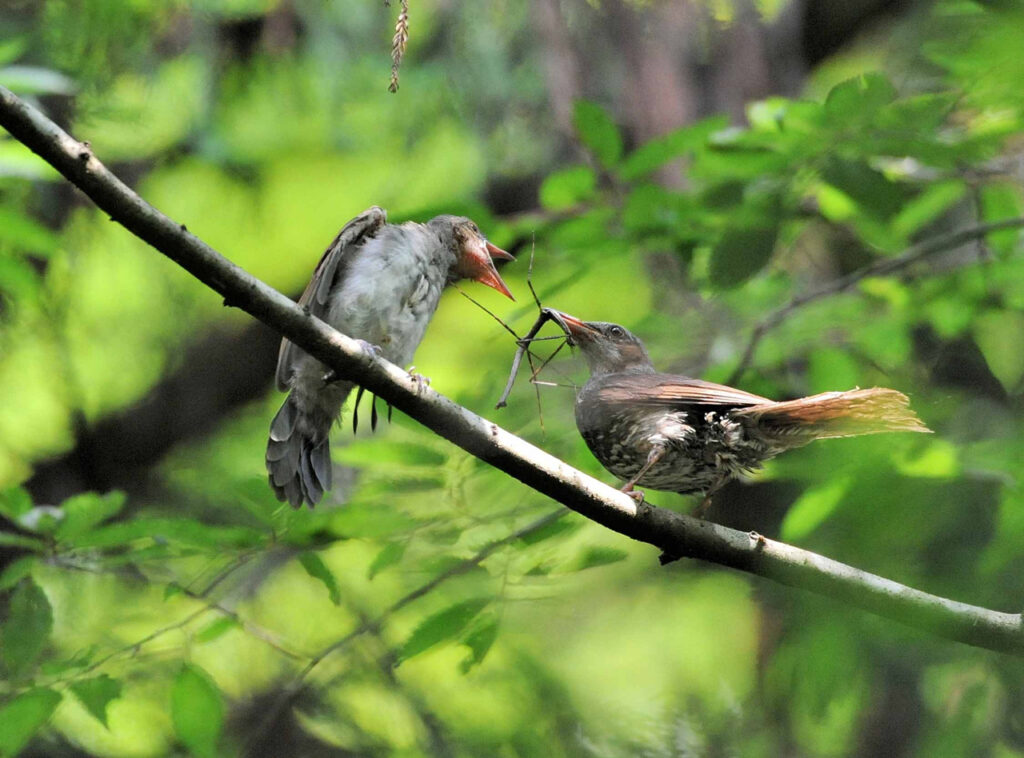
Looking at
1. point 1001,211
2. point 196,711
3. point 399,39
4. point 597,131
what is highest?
point 399,39

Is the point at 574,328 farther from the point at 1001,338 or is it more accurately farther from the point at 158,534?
the point at 1001,338

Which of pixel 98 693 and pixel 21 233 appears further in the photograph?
pixel 21 233

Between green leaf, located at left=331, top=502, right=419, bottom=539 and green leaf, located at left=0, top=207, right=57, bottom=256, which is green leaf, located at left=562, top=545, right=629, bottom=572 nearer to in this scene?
green leaf, located at left=331, top=502, right=419, bottom=539

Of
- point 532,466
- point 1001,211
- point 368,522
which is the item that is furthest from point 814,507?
point 1001,211

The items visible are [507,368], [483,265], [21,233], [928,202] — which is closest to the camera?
[483,265]

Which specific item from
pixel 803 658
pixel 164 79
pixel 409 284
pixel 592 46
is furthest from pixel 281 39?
pixel 803 658

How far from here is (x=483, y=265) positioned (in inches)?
169

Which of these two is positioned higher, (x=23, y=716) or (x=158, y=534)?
(x=158, y=534)

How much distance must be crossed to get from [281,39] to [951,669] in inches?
236

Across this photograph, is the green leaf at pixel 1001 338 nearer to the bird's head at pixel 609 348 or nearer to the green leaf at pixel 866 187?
the green leaf at pixel 866 187

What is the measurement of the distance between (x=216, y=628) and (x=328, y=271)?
137 centimetres

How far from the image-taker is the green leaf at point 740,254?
156 inches

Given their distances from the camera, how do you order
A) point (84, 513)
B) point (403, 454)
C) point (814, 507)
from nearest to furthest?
point (814, 507), point (84, 513), point (403, 454)

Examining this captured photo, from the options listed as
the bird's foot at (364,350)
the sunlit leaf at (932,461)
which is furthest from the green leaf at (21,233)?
the sunlit leaf at (932,461)
